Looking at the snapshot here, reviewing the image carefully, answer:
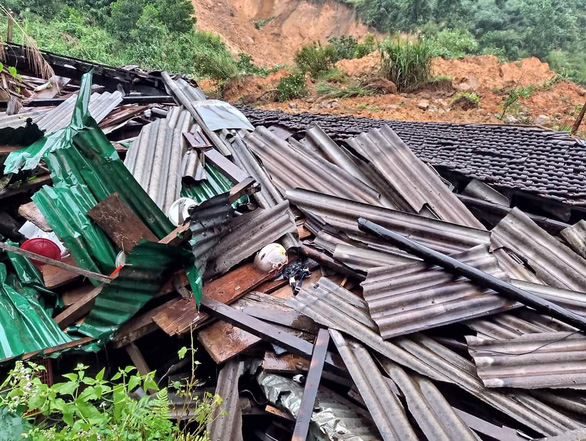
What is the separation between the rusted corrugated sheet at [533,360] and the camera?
2.82 meters

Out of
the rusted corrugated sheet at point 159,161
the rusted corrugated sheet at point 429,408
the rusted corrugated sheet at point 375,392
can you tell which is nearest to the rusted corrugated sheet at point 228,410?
the rusted corrugated sheet at point 375,392

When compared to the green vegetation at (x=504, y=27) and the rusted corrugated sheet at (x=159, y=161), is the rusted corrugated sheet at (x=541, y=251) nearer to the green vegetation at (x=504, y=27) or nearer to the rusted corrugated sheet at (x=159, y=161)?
the rusted corrugated sheet at (x=159, y=161)

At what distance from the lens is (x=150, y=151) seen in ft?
16.2

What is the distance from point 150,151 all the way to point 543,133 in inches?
281

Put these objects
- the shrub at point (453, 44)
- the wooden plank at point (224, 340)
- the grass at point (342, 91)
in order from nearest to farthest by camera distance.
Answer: the wooden plank at point (224, 340)
the grass at point (342, 91)
the shrub at point (453, 44)

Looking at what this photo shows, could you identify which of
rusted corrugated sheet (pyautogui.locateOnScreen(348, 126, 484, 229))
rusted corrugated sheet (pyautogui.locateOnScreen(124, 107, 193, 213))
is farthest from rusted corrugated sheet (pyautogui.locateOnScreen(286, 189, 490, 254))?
rusted corrugated sheet (pyautogui.locateOnScreen(124, 107, 193, 213))

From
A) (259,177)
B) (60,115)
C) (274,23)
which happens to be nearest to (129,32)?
(274,23)

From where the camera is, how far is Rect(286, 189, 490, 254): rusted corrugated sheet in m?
4.03

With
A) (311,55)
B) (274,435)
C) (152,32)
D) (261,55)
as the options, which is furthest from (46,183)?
(261,55)

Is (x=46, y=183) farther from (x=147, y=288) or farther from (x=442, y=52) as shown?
(x=442, y=52)

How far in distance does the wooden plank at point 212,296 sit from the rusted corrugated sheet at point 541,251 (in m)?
2.60

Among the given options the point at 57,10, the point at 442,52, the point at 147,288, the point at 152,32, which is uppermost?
the point at 57,10

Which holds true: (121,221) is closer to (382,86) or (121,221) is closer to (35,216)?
(35,216)

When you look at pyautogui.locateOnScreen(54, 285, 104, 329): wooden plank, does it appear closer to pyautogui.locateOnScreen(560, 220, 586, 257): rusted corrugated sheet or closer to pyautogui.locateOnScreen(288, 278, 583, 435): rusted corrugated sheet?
pyautogui.locateOnScreen(288, 278, 583, 435): rusted corrugated sheet
